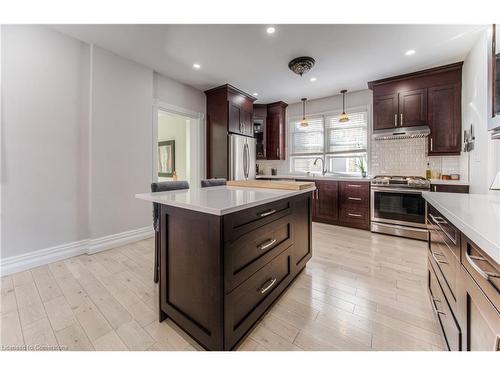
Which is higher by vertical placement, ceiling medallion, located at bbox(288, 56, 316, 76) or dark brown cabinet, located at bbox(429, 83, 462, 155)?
ceiling medallion, located at bbox(288, 56, 316, 76)

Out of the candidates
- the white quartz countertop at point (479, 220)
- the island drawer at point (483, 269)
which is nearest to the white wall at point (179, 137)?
the white quartz countertop at point (479, 220)

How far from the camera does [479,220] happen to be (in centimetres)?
88

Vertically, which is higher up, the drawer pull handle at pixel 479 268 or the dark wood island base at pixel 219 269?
the drawer pull handle at pixel 479 268

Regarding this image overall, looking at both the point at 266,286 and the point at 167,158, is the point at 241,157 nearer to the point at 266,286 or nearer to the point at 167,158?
the point at 167,158

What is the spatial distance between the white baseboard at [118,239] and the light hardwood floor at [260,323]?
241 millimetres

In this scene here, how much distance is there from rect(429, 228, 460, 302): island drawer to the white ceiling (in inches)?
91.2

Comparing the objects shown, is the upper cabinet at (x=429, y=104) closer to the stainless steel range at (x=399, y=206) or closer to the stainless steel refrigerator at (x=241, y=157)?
the stainless steel range at (x=399, y=206)

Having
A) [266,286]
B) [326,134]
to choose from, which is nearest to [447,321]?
[266,286]

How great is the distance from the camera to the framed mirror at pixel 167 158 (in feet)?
18.7

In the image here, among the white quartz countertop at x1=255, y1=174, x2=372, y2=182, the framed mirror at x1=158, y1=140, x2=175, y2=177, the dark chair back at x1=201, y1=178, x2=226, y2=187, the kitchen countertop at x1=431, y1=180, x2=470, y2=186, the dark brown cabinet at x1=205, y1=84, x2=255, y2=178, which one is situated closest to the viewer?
the dark chair back at x1=201, y1=178, x2=226, y2=187

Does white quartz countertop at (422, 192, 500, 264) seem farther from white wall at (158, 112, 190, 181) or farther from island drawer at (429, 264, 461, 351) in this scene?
white wall at (158, 112, 190, 181)

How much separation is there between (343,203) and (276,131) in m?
2.39

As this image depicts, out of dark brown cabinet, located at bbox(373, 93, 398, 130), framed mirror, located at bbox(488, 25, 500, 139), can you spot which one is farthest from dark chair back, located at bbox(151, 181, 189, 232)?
dark brown cabinet, located at bbox(373, 93, 398, 130)

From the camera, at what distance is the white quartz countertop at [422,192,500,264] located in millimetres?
655
